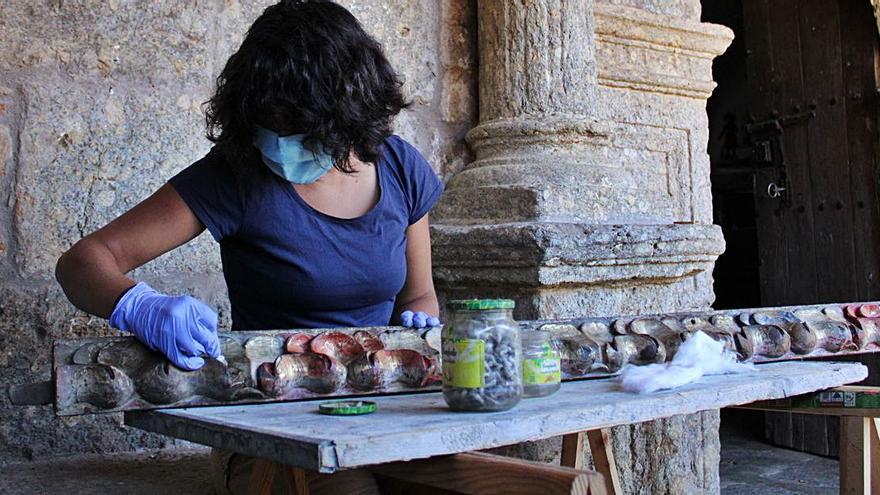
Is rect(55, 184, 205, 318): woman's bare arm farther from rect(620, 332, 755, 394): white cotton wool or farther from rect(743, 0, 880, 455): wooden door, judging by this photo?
rect(743, 0, 880, 455): wooden door

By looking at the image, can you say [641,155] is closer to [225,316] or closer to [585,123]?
[585,123]

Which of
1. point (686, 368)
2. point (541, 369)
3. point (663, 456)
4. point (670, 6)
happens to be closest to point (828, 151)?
point (670, 6)

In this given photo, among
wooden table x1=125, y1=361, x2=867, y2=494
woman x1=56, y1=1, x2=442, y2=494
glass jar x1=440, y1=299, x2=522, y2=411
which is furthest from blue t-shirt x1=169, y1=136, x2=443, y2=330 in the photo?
glass jar x1=440, y1=299, x2=522, y2=411

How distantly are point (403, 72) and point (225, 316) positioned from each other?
3.02 feet

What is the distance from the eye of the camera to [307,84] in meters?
1.60

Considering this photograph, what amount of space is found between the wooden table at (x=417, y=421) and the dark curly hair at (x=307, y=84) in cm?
53

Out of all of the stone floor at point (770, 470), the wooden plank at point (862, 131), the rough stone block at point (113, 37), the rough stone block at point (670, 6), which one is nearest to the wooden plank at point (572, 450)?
the rough stone block at point (113, 37)

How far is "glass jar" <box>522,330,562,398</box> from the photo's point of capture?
4.25 ft

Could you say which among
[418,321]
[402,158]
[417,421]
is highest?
[402,158]

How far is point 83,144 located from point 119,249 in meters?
0.63

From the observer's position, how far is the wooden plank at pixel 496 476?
3.21 ft

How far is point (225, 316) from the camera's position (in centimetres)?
230

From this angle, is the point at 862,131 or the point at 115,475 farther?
the point at 862,131

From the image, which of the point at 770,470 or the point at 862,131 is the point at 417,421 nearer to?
the point at 770,470
